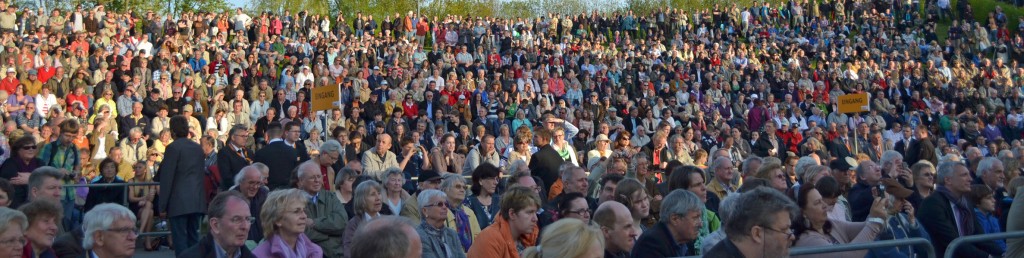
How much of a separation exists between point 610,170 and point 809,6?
30.5 m

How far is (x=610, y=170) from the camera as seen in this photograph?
34.8 feet

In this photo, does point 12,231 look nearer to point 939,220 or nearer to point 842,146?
point 939,220

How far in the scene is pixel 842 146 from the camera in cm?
1933

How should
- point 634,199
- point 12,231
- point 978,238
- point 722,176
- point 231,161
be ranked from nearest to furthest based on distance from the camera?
point 12,231 < point 978,238 < point 634,199 < point 722,176 < point 231,161

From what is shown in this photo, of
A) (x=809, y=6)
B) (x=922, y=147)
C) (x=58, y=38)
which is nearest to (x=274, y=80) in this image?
(x=58, y=38)

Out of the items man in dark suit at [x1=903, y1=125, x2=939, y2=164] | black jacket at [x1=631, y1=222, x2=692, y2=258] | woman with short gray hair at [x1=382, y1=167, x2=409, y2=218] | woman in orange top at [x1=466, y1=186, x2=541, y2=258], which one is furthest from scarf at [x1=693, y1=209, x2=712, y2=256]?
man in dark suit at [x1=903, y1=125, x2=939, y2=164]

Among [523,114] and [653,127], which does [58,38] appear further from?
[653,127]

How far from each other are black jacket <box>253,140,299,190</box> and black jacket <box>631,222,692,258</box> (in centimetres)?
495

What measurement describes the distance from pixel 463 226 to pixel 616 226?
6.83ft

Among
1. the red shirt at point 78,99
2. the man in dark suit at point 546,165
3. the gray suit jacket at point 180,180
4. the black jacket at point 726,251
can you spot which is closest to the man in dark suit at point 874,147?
the man in dark suit at point 546,165

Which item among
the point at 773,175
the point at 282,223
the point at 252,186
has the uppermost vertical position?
the point at 282,223

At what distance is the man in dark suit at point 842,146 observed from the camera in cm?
1911

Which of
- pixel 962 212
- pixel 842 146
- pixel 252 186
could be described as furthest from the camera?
pixel 842 146

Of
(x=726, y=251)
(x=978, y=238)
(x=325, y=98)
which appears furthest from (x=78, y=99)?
(x=726, y=251)
